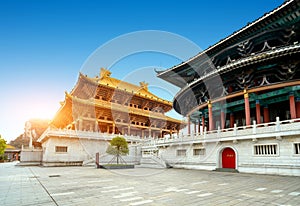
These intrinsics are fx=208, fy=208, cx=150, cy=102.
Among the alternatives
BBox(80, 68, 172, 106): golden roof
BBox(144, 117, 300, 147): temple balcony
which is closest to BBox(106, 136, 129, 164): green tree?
A: BBox(144, 117, 300, 147): temple balcony

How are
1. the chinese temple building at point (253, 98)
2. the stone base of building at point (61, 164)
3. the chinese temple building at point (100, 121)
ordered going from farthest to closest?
1. the chinese temple building at point (100, 121)
2. the stone base of building at point (61, 164)
3. the chinese temple building at point (253, 98)

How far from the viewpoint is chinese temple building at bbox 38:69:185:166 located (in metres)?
25.0

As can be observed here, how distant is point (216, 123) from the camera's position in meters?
24.8

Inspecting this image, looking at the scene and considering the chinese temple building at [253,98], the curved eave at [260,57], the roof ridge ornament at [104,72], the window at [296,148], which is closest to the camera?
the window at [296,148]

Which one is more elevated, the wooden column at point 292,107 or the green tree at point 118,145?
the wooden column at point 292,107

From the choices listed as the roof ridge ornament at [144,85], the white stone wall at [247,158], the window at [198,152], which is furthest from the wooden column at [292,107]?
the roof ridge ornament at [144,85]

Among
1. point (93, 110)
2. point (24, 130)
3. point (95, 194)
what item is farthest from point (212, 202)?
point (24, 130)

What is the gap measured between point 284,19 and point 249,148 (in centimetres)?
1018

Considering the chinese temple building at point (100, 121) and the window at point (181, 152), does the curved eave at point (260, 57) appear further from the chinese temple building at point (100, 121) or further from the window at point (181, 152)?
the chinese temple building at point (100, 121)

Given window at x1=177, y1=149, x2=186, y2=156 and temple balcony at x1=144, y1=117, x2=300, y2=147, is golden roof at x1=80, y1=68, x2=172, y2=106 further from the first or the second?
window at x1=177, y1=149, x2=186, y2=156

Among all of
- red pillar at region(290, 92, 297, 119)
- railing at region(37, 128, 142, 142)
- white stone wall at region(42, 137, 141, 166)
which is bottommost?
white stone wall at region(42, 137, 141, 166)

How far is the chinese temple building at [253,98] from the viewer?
1412cm

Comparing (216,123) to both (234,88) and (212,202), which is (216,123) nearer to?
(234,88)

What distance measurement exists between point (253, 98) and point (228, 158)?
5691mm
